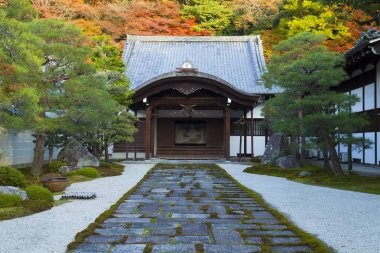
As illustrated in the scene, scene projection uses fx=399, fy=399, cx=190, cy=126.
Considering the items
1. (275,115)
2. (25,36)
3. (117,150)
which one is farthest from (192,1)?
(25,36)

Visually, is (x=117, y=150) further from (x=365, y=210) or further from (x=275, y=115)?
(x=365, y=210)

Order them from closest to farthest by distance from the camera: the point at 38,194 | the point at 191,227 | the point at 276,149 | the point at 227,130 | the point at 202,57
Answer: the point at 191,227, the point at 38,194, the point at 276,149, the point at 227,130, the point at 202,57

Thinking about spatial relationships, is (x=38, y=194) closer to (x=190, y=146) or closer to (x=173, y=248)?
(x=173, y=248)

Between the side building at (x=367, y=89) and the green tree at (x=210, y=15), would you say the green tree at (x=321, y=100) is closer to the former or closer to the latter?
the side building at (x=367, y=89)

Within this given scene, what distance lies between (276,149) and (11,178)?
1140 cm

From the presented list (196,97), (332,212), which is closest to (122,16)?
(196,97)

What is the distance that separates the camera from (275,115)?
1712cm

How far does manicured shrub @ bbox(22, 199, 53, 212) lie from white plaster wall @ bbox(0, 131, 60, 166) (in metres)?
7.04

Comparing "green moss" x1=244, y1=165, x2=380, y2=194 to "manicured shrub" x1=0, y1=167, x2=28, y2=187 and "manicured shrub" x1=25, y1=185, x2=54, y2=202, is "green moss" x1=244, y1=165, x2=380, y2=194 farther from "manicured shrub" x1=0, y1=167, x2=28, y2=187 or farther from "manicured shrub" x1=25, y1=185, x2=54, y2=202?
"manicured shrub" x1=0, y1=167, x2=28, y2=187

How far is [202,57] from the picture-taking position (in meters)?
26.7

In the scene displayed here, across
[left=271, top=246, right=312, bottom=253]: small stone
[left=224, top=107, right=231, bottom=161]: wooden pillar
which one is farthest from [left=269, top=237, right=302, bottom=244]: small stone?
[left=224, top=107, right=231, bottom=161]: wooden pillar

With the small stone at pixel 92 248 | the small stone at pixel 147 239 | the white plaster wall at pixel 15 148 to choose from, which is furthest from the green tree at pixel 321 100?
the white plaster wall at pixel 15 148

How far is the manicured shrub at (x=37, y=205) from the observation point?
6.99 meters

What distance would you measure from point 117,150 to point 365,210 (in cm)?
1686
